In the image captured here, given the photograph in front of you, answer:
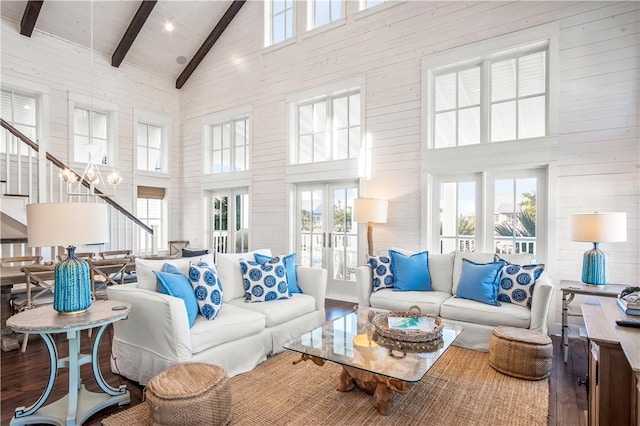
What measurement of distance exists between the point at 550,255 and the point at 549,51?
2268 millimetres

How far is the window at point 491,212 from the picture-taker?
4.14m

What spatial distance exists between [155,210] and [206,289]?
526cm

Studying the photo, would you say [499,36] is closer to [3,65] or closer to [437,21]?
[437,21]

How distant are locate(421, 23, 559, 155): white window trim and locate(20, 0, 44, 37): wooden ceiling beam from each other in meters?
5.63

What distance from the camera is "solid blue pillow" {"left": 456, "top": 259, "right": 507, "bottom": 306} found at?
339 centimetres

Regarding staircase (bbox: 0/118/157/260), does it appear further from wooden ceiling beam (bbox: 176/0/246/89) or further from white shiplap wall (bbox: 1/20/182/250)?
wooden ceiling beam (bbox: 176/0/246/89)

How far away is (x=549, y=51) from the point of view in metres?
3.96

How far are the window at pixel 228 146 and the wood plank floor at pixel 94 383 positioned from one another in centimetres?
414

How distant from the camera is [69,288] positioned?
2225mm

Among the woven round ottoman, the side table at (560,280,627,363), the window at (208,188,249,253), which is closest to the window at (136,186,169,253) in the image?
the window at (208,188,249,253)

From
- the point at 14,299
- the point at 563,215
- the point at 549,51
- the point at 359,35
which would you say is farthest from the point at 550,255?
the point at 14,299

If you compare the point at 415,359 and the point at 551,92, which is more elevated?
the point at 551,92

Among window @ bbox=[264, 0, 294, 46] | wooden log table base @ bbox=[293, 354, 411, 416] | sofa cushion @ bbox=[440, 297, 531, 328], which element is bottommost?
wooden log table base @ bbox=[293, 354, 411, 416]

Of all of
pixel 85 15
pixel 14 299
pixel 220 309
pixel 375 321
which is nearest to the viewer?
pixel 375 321
